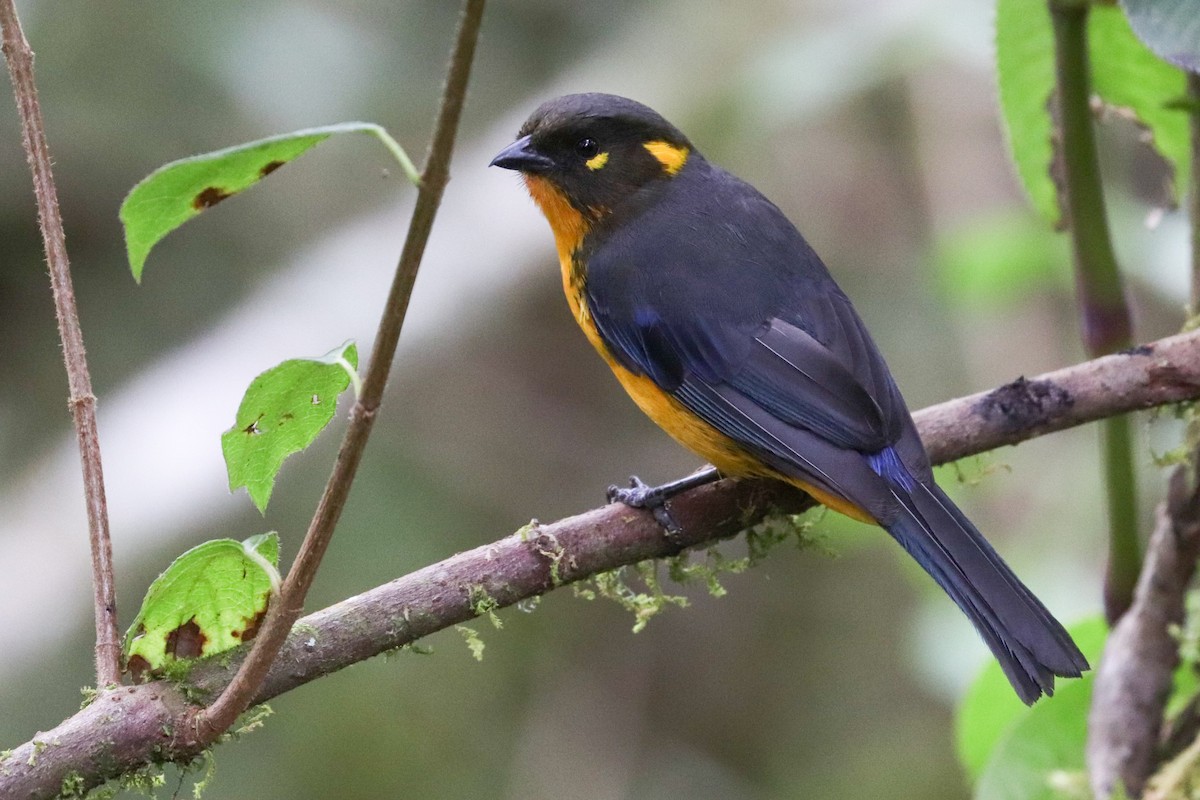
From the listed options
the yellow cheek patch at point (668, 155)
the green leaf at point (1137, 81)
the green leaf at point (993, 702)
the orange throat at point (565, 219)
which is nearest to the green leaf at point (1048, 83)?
the green leaf at point (1137, 81)

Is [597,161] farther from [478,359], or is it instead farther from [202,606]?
[478,359]

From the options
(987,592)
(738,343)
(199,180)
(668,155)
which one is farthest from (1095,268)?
(199,180)

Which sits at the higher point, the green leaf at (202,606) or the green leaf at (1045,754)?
the green leaf at (202,606)

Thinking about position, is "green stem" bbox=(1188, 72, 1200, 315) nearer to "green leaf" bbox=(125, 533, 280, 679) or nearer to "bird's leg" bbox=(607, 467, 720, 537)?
"bird's leg" bbox=(607, 467, 720, 537)

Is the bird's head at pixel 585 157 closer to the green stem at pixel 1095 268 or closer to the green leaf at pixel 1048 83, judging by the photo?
the green leaf at pixel 1048 83

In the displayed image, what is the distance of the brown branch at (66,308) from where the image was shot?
171cm

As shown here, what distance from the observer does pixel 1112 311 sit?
99.3 inches

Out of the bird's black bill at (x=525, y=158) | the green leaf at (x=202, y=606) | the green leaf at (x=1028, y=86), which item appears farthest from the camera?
the bird's black bill at (x=525, y=158)

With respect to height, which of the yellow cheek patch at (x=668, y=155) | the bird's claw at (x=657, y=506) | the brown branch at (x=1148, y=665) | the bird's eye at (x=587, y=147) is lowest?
the brown branch at (x=1148, y=665)

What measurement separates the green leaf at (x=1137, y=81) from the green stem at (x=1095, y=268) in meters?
0.29

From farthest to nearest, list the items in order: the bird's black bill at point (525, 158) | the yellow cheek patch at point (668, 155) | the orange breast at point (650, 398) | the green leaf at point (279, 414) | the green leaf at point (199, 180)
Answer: the yellow cheek patch at point (668, 155)
the bird's black bill at point (525, 158)
the orange breast at point (650, 398)
the green leaf at point (279, 414)
the green leaf at point (199, 180)

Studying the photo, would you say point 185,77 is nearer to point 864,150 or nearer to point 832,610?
point 864,150

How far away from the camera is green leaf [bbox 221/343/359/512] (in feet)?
5.36

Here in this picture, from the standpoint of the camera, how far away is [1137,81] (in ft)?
8.96
